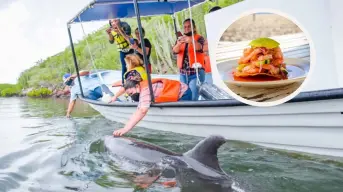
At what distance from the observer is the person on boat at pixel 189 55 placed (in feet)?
21.9

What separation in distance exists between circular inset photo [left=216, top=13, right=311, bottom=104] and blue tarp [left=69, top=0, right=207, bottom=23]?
15.3ft

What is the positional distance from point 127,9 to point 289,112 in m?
5.27

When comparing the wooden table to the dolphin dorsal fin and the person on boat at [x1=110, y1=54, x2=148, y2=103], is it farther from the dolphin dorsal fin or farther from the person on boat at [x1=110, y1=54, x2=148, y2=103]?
the person on boat at [x1=110, y1=54, x2=148, y2=103]

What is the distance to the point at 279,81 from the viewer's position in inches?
122

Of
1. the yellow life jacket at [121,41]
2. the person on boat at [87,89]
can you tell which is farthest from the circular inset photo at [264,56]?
the person on boat at [87,89]

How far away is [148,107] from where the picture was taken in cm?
569

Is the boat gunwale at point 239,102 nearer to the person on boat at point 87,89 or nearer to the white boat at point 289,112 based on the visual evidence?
the white boat at point 289,112

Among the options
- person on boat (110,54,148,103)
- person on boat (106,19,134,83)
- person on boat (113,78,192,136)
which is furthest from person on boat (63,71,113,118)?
person on boat (113,78,192,136)

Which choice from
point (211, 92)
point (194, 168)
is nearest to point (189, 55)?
point (211, 92)

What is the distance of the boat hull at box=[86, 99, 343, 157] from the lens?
12.5ft

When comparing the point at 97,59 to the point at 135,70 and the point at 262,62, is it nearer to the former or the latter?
the point at 135,70

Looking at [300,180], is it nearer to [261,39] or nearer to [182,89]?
[261,39]

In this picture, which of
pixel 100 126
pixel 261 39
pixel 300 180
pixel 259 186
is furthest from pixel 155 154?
pixel 100 126

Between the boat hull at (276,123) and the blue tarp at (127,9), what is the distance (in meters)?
3.12
